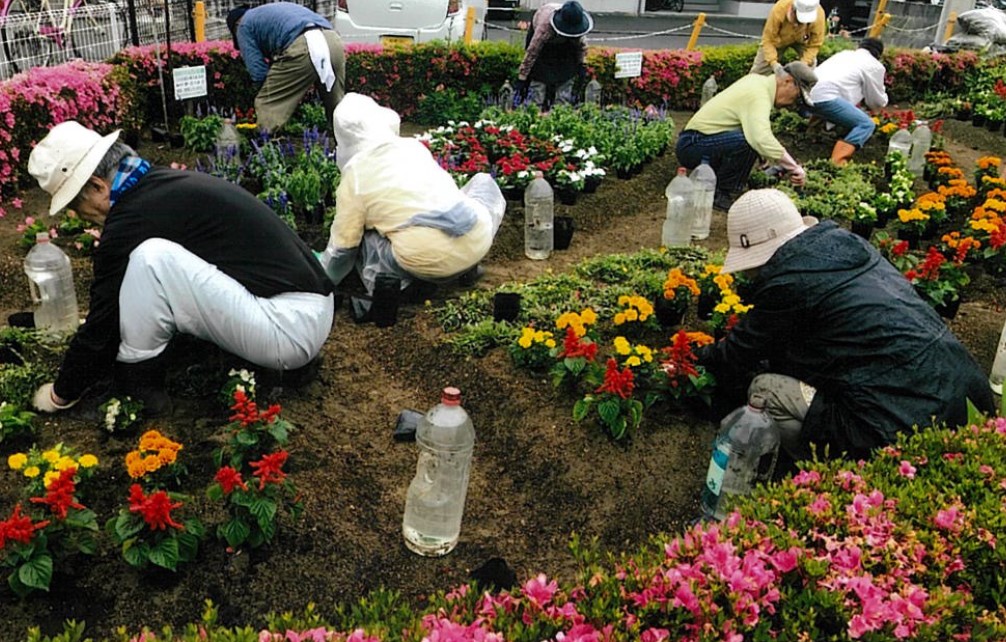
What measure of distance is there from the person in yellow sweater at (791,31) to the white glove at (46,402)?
746 centimetres

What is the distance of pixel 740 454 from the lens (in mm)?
3203

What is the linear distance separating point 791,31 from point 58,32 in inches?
323

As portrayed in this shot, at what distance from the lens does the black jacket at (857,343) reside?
9.93 feet

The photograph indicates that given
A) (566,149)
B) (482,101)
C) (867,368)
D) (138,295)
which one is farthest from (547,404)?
(482,101)

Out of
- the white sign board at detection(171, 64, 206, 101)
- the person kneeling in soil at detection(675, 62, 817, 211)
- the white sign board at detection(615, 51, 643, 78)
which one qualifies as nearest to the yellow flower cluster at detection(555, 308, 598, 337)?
the person kneeling in soil at detection(675, 62, 817, 211)

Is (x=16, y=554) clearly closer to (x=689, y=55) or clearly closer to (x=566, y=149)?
(x=566, y=149)

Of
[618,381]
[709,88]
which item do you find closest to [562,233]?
[618,381]

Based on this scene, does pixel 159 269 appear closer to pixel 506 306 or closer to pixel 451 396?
pixel 451 396

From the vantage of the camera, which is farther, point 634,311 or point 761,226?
point 634,311

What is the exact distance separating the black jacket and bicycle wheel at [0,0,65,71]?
8.70 metres

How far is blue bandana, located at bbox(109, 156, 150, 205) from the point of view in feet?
11.1

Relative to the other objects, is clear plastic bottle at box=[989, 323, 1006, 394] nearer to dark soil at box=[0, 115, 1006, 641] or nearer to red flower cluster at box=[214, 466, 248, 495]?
dark soil at box=[0, 115, 1006, 641]

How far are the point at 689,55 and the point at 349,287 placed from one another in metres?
7.64

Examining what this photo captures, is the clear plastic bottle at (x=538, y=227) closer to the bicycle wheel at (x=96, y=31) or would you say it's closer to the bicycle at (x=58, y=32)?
the bicycle at (x=58, y=32)
